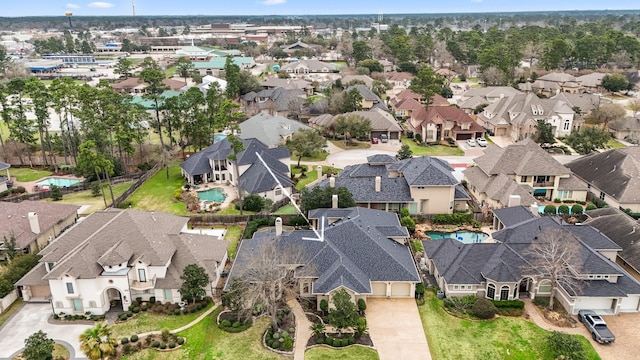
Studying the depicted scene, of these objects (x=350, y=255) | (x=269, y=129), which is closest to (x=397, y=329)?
(x=350, y=255)

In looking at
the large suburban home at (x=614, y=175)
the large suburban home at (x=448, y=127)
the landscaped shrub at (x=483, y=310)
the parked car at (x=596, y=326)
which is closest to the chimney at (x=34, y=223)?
the landscaped shrub at (x=483, y=310)

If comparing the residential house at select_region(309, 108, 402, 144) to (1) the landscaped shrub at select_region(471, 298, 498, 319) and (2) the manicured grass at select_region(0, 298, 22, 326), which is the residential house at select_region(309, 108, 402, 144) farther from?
(2) the manicured grass at select_region(0, 298, 22, 326)

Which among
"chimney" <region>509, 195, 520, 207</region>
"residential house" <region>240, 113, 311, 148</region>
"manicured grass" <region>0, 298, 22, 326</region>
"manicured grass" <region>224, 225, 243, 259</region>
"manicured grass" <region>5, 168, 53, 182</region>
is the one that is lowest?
"manicured grass" <region>0, 298, 22, 326</region>

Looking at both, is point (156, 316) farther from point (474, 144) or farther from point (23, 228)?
point (474, 144)

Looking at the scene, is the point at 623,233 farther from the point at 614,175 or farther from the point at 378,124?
the point at 378,124

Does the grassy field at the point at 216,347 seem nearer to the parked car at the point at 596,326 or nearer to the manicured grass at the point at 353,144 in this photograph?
the parked car at the point at 596,326

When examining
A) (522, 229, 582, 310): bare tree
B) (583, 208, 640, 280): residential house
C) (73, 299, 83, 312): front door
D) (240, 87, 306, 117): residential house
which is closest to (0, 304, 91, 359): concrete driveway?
(73, 299, 83, 312): front door

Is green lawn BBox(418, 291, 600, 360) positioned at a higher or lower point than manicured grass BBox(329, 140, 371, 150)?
lower
